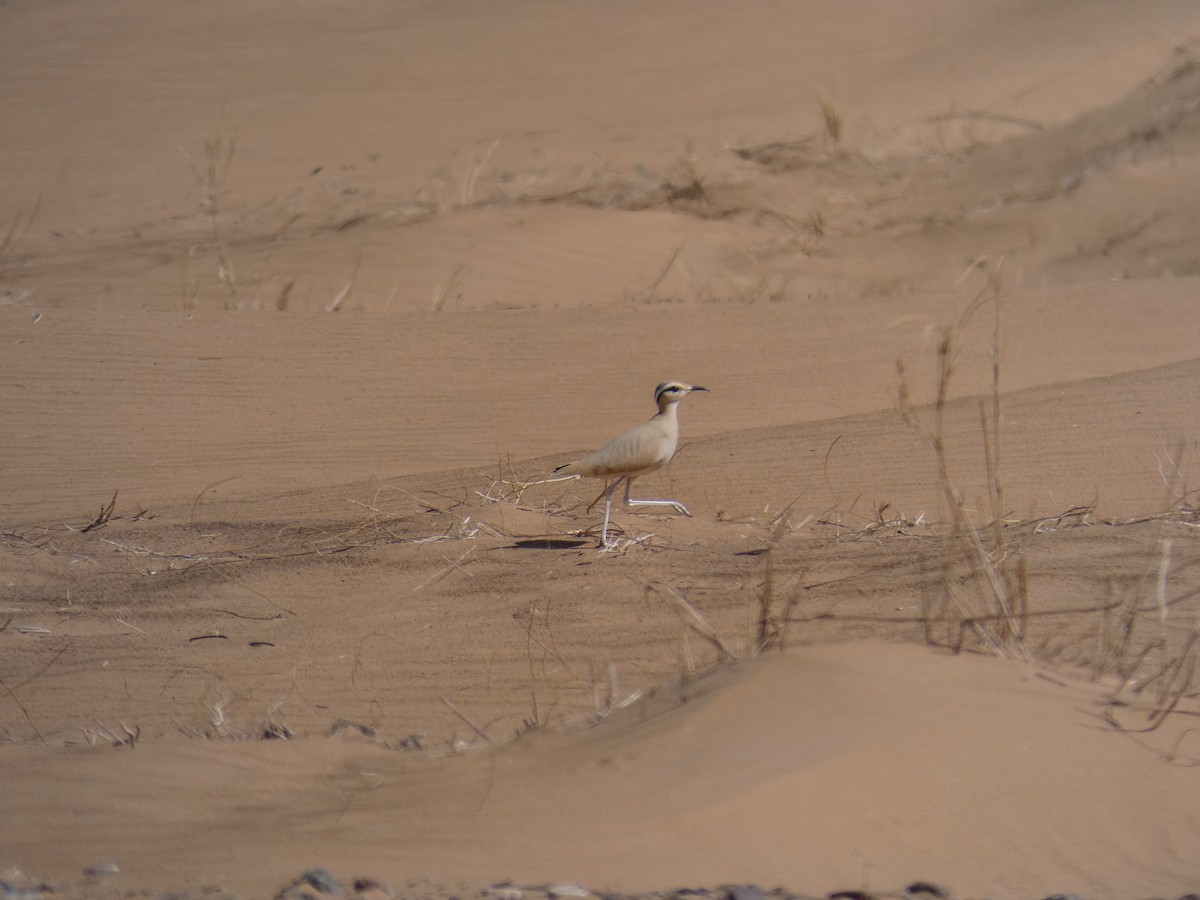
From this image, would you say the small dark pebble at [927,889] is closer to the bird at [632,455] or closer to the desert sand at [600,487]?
the desert sand at [600,487]

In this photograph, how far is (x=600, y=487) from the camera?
24.4ft

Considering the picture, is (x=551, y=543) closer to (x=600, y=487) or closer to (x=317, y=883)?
(x=600, y=487)

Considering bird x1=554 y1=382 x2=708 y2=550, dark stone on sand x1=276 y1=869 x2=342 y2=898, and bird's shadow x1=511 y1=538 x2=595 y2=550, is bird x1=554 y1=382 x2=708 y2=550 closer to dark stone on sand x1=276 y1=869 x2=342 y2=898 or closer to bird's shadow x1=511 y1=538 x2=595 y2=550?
bird's shadow x1=511 y1=538 x2=595 y2=550

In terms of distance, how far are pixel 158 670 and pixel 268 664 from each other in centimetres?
41

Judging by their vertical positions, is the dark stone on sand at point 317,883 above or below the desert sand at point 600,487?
below

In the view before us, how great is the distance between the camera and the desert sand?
3.17 m

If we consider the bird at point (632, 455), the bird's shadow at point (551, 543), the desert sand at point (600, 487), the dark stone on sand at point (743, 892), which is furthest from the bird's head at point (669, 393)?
the dark stone on sand at point (743, 892)

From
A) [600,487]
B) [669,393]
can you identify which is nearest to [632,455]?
[669,393]

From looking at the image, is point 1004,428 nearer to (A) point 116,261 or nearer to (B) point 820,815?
(B) point 820,815

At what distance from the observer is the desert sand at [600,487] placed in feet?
10.4

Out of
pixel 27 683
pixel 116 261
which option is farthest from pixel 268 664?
pixel 116 261

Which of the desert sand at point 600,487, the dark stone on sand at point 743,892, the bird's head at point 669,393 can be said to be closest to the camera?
the dark stone on sand at point 743,892

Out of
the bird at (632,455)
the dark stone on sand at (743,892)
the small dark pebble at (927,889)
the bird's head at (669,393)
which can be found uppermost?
the bird's head at (669,393)

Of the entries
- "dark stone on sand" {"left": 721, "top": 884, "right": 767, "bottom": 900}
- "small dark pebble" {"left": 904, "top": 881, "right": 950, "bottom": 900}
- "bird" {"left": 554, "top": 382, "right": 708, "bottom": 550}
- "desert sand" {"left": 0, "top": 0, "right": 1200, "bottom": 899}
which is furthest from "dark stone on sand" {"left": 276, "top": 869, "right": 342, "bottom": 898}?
"bird" {"left": 554, "top": 382, "right": 708, "bottom": 550}
